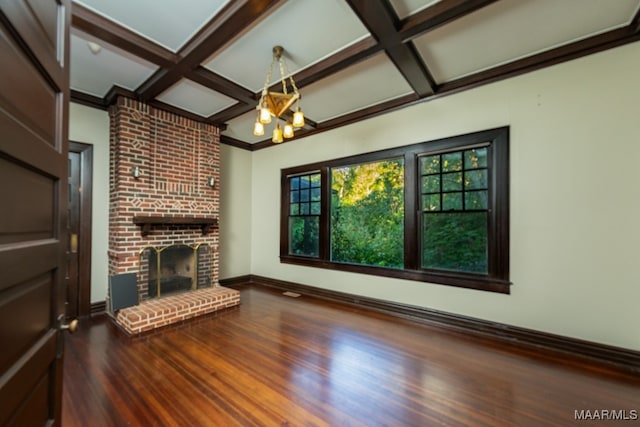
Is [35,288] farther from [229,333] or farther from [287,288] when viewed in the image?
[287,288]

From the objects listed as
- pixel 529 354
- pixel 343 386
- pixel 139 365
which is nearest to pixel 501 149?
pixel 529 354

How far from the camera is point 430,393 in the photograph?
6.89ft

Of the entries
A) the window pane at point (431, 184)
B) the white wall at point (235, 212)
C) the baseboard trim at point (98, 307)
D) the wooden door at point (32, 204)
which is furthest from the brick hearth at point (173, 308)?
the window pane at point (431, 184)

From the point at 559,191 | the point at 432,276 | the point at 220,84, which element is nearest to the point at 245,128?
the point at 220,84

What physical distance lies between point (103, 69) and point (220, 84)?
4.41ft

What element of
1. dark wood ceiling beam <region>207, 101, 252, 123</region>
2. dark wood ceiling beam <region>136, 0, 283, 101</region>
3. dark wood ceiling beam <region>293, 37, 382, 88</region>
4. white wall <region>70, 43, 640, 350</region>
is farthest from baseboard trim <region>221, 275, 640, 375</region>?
dark wood ceiling beam <region>136, 0, 283, 101</region>

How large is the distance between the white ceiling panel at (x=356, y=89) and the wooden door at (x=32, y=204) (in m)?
2.71

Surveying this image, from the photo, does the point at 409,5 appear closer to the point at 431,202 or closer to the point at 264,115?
the point at 264,115

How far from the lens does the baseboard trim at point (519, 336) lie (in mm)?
2496

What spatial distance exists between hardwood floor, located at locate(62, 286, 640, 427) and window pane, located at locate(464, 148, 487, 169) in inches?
82.0

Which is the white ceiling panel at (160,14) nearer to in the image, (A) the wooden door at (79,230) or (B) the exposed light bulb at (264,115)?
(B) the exposed light bulb at (264,115)

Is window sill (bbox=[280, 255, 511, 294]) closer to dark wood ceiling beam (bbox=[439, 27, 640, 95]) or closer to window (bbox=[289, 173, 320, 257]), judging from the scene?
window (bbox=[289, 173, 320, 257])

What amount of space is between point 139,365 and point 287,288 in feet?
9.72

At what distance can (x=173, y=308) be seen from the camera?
349cm
